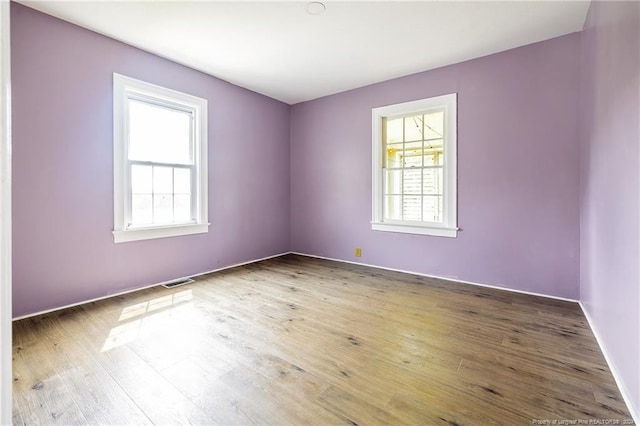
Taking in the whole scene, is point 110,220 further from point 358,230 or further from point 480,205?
point 480,205

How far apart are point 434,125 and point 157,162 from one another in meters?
3.39

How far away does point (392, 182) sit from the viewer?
13.9 ft

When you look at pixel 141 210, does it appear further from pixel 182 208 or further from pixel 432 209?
pixel 432 209

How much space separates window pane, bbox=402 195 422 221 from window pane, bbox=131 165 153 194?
315 centimetres

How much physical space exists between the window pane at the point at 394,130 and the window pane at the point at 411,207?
2.71 ft

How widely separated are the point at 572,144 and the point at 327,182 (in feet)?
9.74

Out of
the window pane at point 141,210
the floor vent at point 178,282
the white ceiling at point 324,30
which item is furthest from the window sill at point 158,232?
the white ceiling at point 324,30

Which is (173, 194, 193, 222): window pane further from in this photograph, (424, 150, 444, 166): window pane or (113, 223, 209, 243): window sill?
(424, 150, 444, 166): window pane

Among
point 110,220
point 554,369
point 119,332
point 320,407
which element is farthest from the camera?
point 110,220

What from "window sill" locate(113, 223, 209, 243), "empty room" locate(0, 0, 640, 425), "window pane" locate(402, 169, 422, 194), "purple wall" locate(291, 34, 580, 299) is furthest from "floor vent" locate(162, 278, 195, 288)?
"window pane" locate(402, 169, 422, 194)

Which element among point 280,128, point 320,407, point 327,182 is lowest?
point 320,407

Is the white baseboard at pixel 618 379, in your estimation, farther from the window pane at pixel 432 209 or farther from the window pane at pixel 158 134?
the window pane at pixel 158 134

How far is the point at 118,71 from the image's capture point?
3.02 m

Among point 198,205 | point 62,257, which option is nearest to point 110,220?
point 62,257
